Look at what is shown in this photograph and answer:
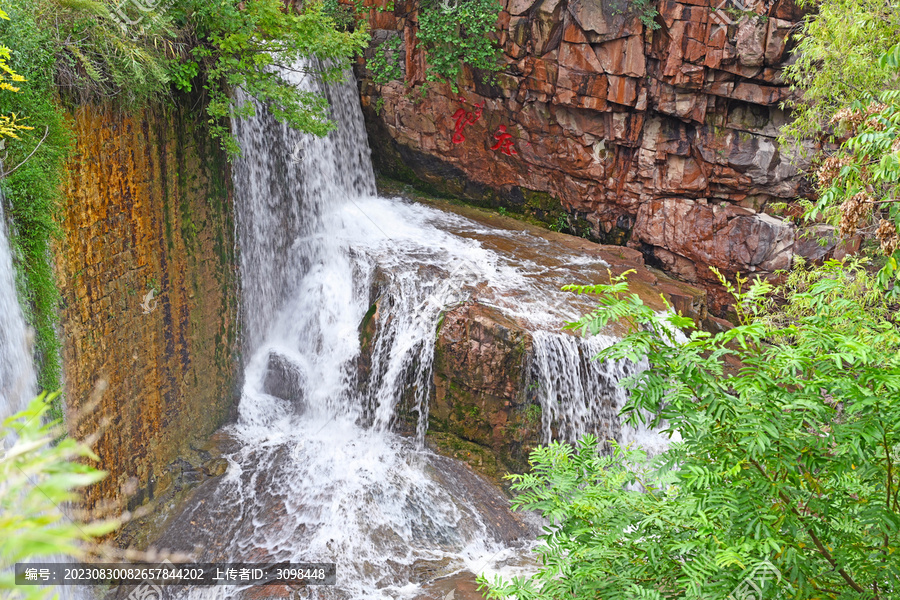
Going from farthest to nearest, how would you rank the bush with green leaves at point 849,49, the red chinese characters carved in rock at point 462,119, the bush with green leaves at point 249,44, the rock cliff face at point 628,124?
the red chinese characters carved in rock at point 462,119 → the rock cliff face at point 628,124 → the bush with green leaves at point 249,44 → the bush with green leaves at point 849,49

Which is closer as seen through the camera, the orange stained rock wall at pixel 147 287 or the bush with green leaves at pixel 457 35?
the orange stained rock wall at pixel 147 287

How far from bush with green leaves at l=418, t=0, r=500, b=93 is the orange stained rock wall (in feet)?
12.9

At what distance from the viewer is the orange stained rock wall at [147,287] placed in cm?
552

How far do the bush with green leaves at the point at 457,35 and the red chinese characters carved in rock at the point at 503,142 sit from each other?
2.94 ft

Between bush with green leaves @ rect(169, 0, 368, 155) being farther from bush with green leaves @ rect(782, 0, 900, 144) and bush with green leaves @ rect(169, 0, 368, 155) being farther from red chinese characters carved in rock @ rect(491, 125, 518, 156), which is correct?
bush with green leaves @ rect(782, 0, 900, 144)

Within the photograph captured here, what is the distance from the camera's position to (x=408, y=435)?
773 centimetres

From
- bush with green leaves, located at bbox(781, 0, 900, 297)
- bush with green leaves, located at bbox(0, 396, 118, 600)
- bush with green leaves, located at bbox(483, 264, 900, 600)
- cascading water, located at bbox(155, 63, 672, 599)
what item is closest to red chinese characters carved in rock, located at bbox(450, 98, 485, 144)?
→ cascading water, located at bbox(155, 63, 672, 599)

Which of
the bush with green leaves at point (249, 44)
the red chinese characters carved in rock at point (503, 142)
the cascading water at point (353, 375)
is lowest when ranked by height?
the cascading water at point (353, 375)

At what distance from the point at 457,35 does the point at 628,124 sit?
2871mm

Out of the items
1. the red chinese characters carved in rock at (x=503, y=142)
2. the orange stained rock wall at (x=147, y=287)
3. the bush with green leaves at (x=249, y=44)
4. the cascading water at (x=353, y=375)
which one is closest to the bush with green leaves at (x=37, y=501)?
the orange stained rock wall at (x=147, y=287)

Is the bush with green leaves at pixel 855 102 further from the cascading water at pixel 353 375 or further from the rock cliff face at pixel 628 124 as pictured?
the cascading water at pixel 353 375

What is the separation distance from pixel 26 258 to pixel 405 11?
7.05 metres

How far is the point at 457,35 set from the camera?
9.46m

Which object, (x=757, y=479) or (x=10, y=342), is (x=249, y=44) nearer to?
(x=10, y=342)
